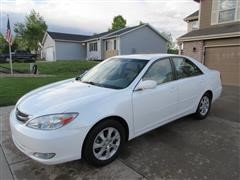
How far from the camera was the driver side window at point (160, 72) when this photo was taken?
347 centimetres

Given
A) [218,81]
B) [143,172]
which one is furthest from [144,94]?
[218,81]

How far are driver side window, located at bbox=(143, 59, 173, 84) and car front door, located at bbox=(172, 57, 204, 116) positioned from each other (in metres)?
0.21

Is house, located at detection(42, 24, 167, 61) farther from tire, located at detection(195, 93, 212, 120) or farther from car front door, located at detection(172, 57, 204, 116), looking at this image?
car front door, located at detection(172, 57, 204, 116)

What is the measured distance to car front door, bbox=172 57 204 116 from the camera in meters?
3.97

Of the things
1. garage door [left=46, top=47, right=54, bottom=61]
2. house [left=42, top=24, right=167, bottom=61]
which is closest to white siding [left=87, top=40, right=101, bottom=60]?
house [left=42, top=24, right=167, bottom=61]

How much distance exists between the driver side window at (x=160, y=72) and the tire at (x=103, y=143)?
1.00 meters

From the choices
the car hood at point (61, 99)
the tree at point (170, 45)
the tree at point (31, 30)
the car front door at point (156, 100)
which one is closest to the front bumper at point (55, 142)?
the car hood at point (61, 99)

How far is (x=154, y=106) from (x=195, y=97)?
1430 millimetres

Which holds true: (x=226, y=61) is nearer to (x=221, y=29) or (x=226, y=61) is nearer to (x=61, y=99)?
(x=221, y=29)

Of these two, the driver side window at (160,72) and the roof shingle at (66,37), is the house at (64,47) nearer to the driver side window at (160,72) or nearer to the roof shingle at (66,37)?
the roof shingle at (66,37)

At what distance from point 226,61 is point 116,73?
8.80m

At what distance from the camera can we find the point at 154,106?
3.38 meters

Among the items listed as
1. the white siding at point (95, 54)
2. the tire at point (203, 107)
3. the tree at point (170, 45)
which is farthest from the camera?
the tree at point (170, 45)

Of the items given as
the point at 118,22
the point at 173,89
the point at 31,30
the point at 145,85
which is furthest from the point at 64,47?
the point at 145,85
